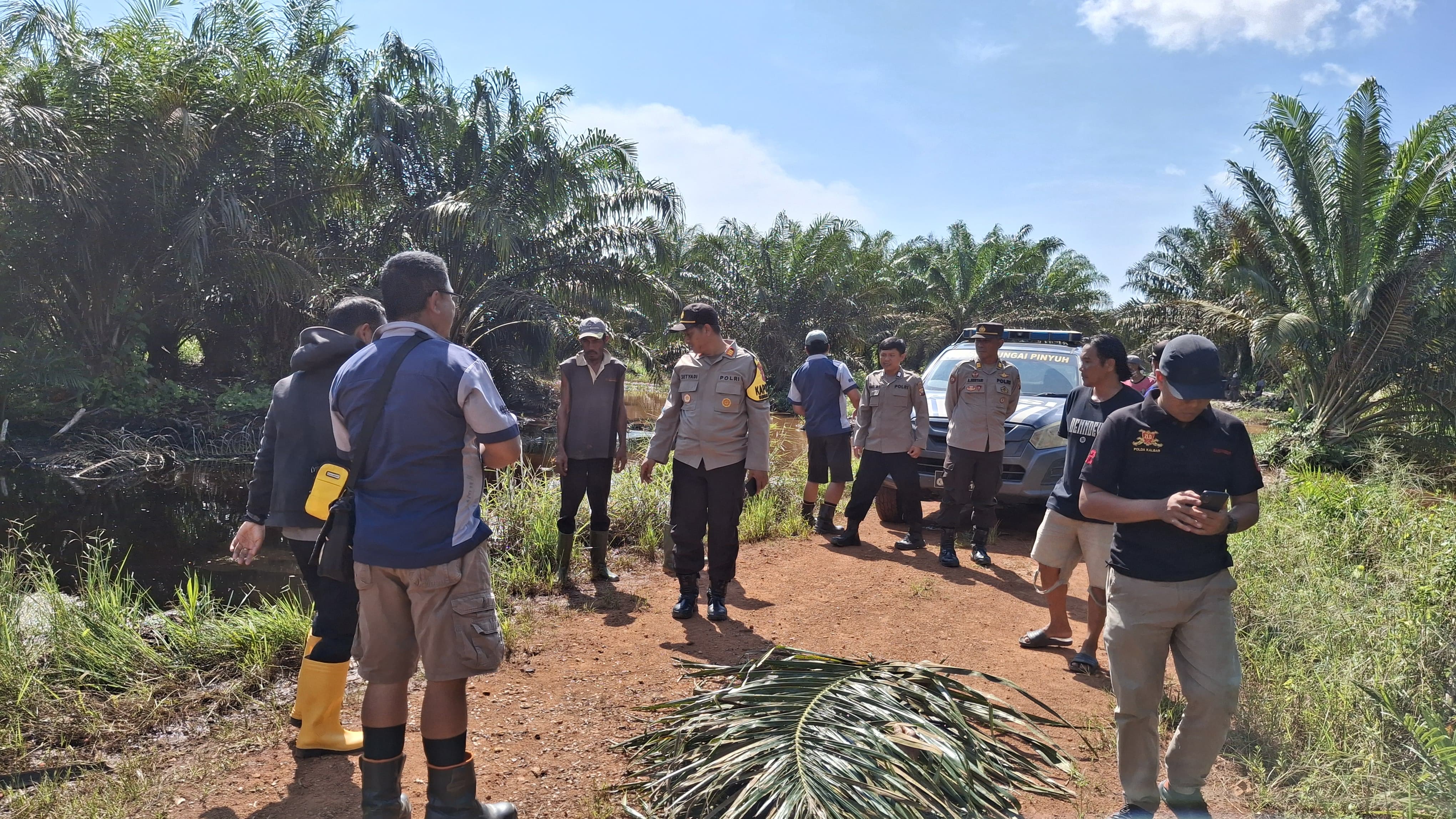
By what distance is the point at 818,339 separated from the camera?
7973 millimetres

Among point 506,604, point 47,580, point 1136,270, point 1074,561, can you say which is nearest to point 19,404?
point 47,580

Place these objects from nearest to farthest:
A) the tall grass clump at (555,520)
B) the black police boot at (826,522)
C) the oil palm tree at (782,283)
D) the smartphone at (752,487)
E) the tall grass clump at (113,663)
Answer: the tall grass clump at (113,663) → the smartphone at (752,487) → the tall grass clump at (555,520) → the black police boot at (826,522) → the oil palm tree at (782,283)

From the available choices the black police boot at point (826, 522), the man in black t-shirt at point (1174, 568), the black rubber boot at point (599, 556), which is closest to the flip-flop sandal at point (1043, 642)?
the man in black t-shirt at point (1174, 568)

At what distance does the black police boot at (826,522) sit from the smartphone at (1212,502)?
208 inches

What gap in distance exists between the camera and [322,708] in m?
3.59

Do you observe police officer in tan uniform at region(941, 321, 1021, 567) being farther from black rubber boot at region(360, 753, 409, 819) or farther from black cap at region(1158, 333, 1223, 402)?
black rubber boot at region(360, 753, 409, 819)

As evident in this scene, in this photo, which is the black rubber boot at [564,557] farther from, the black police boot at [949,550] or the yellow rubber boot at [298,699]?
the black police boot at [949,550]

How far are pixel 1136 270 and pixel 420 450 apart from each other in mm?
37697

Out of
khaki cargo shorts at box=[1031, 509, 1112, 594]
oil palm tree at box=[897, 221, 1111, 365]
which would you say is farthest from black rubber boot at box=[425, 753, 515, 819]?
oil palm tree at box=[897, 221, 1111, 365]

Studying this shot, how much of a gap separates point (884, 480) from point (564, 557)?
2.86m

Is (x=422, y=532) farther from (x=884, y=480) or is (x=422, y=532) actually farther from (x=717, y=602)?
(x=884, y=480)

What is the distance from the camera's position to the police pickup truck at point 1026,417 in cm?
764

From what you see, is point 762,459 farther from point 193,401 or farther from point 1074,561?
point 193,401

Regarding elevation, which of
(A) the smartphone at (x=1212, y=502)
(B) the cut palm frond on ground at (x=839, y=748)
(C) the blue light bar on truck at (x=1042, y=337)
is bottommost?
(B) the cut palm frond on ground at (x=839, y=748)
